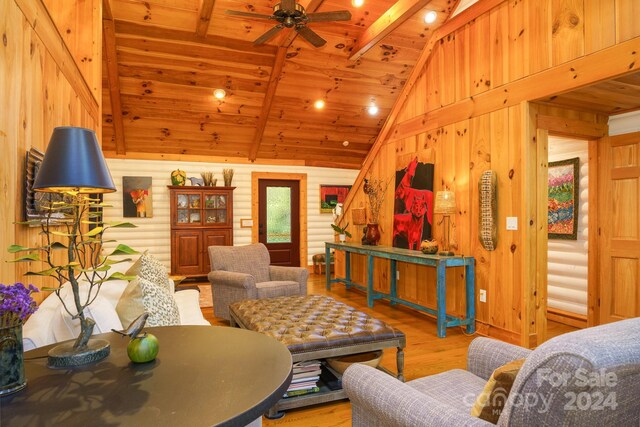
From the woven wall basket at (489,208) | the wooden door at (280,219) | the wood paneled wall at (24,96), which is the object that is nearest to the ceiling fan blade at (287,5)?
the wood paneled wall at (24,96)

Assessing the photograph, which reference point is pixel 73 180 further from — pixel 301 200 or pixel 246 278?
pixel 301 200

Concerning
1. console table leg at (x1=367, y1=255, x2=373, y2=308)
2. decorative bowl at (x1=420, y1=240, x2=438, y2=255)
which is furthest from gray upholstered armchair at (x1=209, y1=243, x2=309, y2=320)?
decorative bowl at (x1=420, y1=240, x2=438, y2=255)

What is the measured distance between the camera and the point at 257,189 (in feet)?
25.4

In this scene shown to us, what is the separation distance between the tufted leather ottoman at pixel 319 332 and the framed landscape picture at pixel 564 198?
3.00m

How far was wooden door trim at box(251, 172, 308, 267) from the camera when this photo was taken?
7711mm

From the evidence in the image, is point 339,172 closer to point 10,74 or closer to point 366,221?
point 366,221

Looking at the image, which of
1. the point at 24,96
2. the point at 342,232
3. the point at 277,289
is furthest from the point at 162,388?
the point at 342,232

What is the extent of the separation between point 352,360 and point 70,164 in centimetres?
202

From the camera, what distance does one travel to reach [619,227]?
3.80m

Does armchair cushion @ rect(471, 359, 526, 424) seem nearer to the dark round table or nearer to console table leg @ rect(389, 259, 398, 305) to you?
the dark round table

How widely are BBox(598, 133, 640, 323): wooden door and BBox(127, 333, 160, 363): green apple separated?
4275mm

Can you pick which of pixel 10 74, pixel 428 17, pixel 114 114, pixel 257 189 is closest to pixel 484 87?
pixel 428 17

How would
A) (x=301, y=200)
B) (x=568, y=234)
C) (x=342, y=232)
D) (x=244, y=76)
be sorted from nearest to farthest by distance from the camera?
(x=568, y=234), (x=244, y=76), (x=342, y=232), (x=301, y=200)

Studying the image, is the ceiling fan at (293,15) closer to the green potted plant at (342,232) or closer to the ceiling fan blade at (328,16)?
the ceiling fan blade at (328,16)
